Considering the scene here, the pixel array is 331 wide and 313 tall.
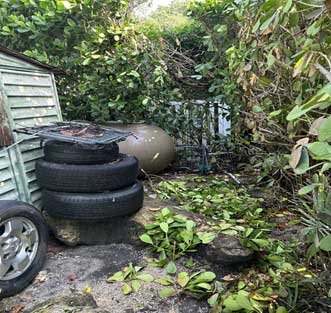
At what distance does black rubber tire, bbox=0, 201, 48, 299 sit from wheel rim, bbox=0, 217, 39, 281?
25 mm

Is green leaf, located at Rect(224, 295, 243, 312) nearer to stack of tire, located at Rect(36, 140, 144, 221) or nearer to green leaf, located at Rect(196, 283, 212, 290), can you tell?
green leaf, located at Rect(196, 283, 212, 290)

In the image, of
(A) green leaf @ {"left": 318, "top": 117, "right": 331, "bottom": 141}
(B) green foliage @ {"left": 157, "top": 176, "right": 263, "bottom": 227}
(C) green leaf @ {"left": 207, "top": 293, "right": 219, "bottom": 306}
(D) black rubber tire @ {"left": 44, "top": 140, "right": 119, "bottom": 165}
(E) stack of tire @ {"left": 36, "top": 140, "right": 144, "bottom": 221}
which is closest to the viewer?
(A) green leaf @ {"left": 318, "top": 117, "right": 331, "bottom": 141}

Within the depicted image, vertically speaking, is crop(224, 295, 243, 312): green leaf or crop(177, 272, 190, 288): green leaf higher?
crop(224, 295, 243, 312): green leaf

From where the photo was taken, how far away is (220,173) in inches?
203

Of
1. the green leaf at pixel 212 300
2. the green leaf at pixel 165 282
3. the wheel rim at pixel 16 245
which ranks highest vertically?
the wheel rim at pixel 16 245

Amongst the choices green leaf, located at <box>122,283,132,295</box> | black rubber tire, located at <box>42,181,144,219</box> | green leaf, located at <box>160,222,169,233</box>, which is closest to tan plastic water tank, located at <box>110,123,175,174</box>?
black rubber tire, located at <box>42,181,144,219</box>

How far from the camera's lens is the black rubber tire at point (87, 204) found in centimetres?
Answer: 263

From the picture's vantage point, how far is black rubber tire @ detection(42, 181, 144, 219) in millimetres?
2631

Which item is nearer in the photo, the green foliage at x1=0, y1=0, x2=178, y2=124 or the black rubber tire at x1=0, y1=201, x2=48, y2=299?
the black rubber tire at x1=0, y1=201, x2=48, y2=299

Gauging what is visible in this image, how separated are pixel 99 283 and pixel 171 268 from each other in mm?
535

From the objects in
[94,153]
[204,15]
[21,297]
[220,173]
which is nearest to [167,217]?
[94,153]

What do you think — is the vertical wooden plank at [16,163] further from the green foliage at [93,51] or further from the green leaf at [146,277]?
the green foliage at [93,51]

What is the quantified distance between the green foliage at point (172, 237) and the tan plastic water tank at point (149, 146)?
5.63ft

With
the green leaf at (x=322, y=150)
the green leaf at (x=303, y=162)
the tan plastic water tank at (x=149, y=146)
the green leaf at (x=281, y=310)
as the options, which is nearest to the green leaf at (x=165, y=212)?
the green leaf at (x=281, y=310)
